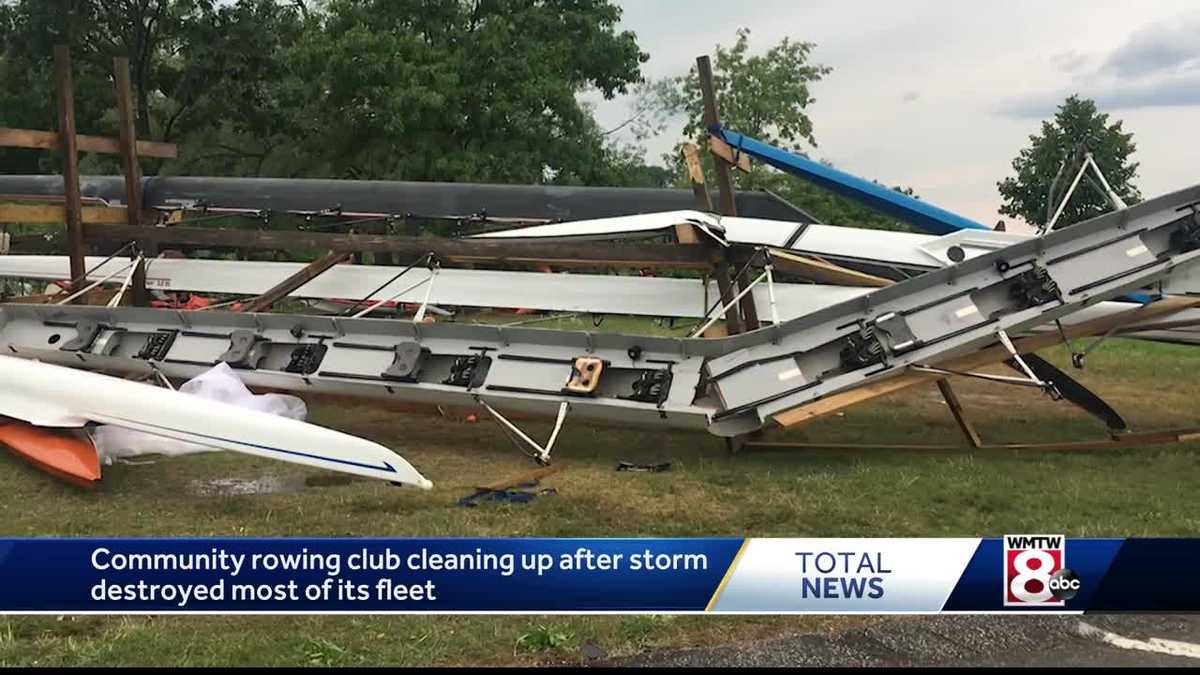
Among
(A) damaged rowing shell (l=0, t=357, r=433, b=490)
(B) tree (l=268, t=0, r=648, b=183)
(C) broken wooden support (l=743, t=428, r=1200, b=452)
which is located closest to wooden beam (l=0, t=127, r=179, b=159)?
(A) damaged rowing shell (l=0, t=357, r=433, b=490)

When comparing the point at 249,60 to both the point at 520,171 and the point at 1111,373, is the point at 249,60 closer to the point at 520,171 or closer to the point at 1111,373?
the point at 520,171

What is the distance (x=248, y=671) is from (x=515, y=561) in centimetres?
119

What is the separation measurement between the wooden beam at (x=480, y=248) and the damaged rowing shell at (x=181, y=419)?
Answer: 280 cm

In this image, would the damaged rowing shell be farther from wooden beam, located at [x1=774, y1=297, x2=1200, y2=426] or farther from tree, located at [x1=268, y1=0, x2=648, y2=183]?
tree, located at [x1=268, y1=0, x2=648, y2=183]

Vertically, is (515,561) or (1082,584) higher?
(1082,584)

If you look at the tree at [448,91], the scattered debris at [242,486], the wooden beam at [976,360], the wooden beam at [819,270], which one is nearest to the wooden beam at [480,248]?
the wooden beam at [819,270]

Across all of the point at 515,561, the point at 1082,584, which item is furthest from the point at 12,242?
the point at 1082,584

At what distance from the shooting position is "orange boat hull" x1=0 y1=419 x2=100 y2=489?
680 cm

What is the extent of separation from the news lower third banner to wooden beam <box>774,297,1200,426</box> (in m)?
3.38

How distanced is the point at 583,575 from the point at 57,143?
9710 millimetres

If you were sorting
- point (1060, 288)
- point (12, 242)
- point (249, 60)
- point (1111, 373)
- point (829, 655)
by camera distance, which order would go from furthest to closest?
1. point (249, 60)
2. point (12, 242)
3. point (1111, 373)
4. point (1060, 288)
5. point (829, 655)

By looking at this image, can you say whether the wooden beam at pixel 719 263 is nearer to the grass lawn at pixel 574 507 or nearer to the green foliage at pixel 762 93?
the grass lawn at pixel 574 507

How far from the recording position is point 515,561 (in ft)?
12.0

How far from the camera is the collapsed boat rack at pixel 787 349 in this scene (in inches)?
285
